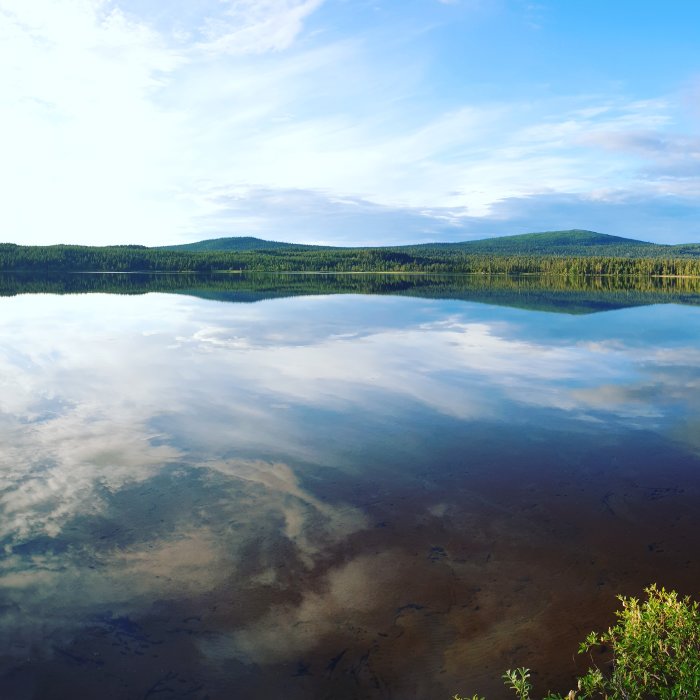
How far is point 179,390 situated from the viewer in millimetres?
16828

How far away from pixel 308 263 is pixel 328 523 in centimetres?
16104

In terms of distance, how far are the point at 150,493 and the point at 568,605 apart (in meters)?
6.46

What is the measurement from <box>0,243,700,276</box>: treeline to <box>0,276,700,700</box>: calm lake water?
118m

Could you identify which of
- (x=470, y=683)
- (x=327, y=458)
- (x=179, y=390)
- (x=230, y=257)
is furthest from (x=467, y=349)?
(x=230, y=257)

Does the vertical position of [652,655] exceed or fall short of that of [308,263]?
it falls short

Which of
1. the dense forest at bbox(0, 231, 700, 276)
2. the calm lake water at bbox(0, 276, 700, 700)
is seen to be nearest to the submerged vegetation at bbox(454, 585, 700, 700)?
the calm lake water at bbox(0, 276, 700, 700)

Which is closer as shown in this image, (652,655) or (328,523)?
(652,655)

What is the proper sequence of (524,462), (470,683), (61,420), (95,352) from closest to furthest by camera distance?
(470,683) → (524,462) → (61,420) → (95,352)

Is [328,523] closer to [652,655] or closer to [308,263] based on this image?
[652,655]

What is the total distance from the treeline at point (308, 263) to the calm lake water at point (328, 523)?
118 metres

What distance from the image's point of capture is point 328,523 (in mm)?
8906

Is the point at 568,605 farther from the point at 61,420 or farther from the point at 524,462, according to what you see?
the point at 61,420

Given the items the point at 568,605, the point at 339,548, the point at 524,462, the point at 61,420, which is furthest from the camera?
the point at 61,420

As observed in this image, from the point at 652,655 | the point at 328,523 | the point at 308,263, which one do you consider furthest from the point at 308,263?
the point at 652,655
